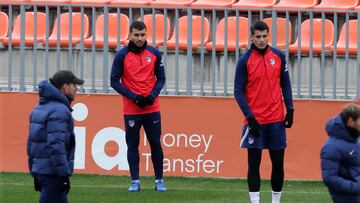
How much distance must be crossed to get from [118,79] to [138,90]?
25 centimetres

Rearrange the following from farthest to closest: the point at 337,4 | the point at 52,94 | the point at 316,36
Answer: the point at 337,4, the point at 316,36, the point at 52,94

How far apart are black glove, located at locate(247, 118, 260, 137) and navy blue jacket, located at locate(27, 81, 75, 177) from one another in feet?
8.72

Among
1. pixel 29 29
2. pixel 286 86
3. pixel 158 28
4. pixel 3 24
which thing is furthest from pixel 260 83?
pixel 3 24

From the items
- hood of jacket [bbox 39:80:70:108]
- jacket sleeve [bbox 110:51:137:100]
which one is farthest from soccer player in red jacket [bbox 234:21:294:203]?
hood of jacket [bbox 39:80:70:108]

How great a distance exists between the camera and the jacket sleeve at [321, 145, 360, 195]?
832 cm

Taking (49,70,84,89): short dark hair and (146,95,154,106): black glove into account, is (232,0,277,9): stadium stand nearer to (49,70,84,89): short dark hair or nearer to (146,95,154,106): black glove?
(146,95,154,106): black glove

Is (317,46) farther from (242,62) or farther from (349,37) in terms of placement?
(242,62)

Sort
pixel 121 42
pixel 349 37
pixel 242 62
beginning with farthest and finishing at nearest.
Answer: pixel 121 42
pixel 349 37
pixel 242 62

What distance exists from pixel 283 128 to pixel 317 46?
2971 mm

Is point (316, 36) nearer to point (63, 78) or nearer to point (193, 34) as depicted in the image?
point (193, 34)

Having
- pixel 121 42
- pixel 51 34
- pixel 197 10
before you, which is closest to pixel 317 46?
pixel 197 10

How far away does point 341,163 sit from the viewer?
27.7 feet

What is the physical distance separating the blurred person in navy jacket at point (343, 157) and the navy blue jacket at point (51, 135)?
2076 mm

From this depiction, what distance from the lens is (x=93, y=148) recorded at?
48.6 feet
